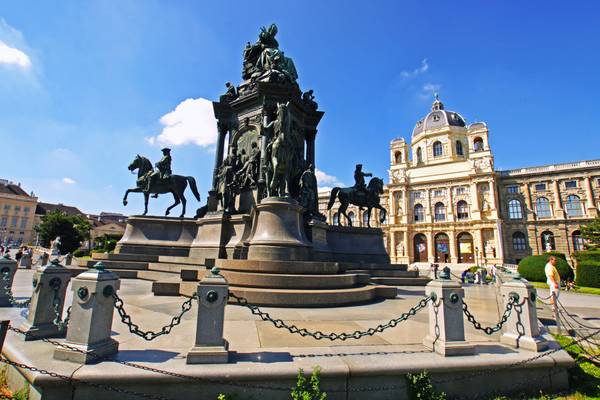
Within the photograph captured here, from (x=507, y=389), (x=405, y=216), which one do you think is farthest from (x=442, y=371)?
(x=405, y=216)

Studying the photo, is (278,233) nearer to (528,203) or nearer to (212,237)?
(212,237)

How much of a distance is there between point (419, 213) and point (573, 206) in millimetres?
30737

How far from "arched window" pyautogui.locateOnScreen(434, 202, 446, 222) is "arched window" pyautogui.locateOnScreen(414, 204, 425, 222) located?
327 centimetres

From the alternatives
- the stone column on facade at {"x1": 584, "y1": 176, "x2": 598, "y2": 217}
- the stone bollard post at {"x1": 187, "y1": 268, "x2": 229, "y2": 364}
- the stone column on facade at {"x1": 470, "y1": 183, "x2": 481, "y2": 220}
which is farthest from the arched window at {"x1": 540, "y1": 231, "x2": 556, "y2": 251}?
the stone bollard post at {"x1": 187, "y1": 268, "x2": 229, "y2": 364}

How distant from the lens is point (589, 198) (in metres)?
59.8

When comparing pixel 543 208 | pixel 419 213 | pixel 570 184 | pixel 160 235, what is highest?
pixel 570 184

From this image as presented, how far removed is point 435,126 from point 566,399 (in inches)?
3642

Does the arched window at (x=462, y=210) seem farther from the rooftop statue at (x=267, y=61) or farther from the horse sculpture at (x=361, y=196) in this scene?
the rooftop statue at (x=267, y=61)

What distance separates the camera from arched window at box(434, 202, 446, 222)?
72625 mm

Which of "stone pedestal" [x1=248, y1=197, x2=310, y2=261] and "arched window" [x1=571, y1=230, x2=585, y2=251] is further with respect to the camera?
"arched window" [x1=571, y1=230, x2=585, y2=251]

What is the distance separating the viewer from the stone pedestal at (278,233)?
9.66m

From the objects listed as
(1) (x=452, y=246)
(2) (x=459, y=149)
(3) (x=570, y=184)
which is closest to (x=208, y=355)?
(1) (x=452, y=246)

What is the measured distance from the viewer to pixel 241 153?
48.4 feet

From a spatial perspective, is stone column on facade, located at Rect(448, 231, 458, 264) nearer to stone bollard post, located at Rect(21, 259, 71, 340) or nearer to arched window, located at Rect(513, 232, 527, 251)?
arched window, located at Rect(513, 232, 527, 251)
